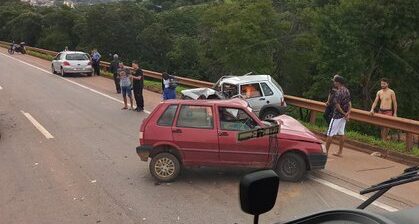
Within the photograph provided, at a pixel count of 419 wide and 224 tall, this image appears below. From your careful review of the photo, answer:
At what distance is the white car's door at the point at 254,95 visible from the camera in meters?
15.3

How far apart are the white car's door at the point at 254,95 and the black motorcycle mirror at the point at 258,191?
12.5m

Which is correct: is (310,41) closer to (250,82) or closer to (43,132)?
(250,82)

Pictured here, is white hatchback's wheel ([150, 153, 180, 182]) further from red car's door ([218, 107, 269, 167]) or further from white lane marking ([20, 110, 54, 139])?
white lane marking ([20, 110, 54, 139])

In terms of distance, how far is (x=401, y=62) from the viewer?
33188mm

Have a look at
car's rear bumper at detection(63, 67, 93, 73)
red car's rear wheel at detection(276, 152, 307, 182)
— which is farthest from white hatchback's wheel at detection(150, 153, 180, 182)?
car's rear bumper at detection(63, 67, 93, 73)

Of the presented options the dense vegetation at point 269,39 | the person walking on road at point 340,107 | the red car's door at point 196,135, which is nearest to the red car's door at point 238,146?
the red car's door at point 196,135

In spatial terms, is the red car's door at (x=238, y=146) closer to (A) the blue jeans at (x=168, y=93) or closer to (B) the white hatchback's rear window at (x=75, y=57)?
(A) the blue jeans at (x=168, y=93)

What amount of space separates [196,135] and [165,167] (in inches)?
33.1

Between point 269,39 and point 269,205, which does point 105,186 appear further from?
point 269,39

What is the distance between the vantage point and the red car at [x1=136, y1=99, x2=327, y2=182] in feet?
30.7

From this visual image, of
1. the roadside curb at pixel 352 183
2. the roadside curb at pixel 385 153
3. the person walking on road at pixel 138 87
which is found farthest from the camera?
the person walking on road at pixel 138 87

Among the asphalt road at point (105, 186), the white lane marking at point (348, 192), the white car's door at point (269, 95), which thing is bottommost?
the asphalt road at point (105, 186)

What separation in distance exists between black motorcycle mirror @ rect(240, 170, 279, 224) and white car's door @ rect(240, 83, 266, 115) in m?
12.5

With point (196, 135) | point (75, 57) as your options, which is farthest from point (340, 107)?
point (75, 57)
